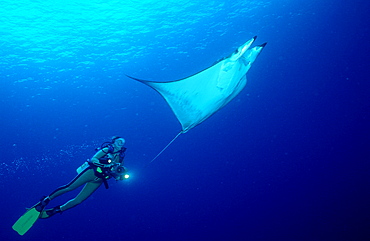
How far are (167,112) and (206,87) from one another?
82.4ft

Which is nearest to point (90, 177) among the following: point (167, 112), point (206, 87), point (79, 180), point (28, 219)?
point (79, 180)

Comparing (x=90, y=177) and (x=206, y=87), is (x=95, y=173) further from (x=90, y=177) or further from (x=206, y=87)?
(x=206, y=87)

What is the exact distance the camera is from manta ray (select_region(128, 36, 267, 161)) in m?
3.49

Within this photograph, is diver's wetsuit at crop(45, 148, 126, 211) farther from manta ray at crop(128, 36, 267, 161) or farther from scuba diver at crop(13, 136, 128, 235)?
manta ray at crop(128, 36, 267, 161)

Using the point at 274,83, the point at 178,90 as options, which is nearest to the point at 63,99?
the point at 178,90

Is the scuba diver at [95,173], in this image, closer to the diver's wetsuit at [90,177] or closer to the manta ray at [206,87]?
the diver's wetsuit at [90,177]

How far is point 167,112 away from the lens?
1136 inches

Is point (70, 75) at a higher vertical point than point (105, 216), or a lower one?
higher

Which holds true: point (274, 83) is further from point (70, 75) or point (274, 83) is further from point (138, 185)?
point (70, 75)

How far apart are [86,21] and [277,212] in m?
20.2

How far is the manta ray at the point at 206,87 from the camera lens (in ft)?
11.5

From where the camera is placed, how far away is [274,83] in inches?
1374

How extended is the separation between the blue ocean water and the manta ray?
351 inches

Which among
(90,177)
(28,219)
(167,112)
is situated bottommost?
(28,219)
